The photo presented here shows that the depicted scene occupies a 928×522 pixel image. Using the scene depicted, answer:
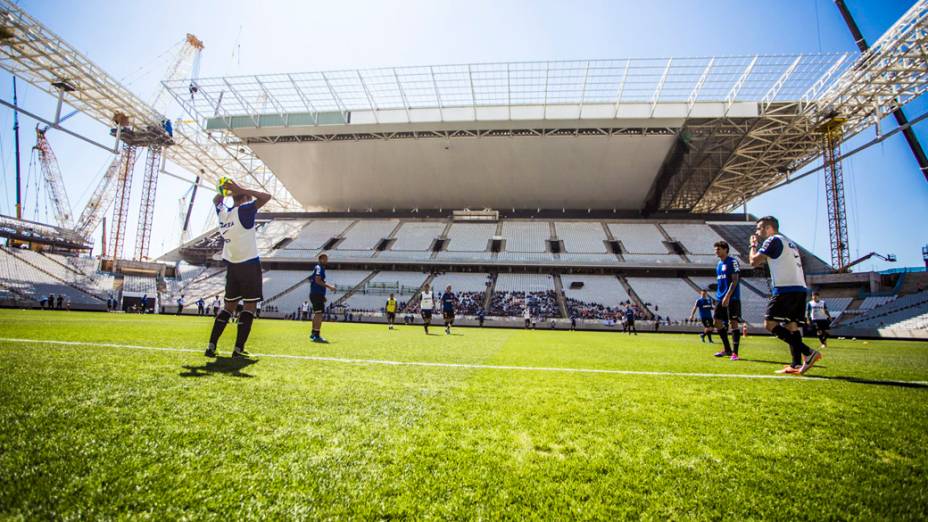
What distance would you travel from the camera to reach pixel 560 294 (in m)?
29.8

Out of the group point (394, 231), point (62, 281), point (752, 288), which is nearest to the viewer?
point (62, 281)

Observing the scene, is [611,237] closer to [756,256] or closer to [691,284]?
[691,284]

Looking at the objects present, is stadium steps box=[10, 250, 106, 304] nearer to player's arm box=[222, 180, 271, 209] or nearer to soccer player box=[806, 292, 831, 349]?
player's arm box=[222, 180, 271, 209]

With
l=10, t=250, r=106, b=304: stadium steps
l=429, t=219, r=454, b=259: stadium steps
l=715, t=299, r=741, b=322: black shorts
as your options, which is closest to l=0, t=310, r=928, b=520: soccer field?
l=715, t=299, r=741, b=322: black shorts

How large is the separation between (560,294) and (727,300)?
2331 centimetres

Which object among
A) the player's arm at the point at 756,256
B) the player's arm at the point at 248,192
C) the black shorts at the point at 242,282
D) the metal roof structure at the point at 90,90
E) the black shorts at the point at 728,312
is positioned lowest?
the black shorts at the point at 728,312

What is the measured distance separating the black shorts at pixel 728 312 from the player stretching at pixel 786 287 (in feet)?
6.69

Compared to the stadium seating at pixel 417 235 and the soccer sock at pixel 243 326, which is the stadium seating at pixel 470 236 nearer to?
the stadium seating at pixel 417 235

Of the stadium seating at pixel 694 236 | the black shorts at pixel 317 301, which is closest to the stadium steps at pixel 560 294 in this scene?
the stadium seating at pixel 694 236

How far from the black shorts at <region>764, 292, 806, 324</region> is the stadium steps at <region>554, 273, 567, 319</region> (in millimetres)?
22169

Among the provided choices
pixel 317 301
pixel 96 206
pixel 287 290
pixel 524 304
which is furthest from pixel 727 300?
pixel 96 206

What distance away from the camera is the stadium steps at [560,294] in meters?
27.5

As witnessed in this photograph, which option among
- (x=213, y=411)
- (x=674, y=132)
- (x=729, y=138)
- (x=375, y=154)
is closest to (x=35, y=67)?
(x=375, y=154)

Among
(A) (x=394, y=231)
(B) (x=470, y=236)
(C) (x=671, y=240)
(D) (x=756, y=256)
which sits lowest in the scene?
(D) (x=756, y=256)
